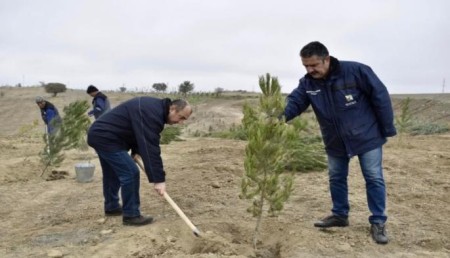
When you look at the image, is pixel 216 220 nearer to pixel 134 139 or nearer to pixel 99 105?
pixel 134 139

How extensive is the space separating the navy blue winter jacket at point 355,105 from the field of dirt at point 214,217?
964 millimetres

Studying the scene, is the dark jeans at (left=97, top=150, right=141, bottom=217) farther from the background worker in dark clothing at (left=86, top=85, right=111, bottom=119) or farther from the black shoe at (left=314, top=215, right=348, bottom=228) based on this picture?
the background worker in dark clothing at (left=86, top=85, right=111, bottom=119)

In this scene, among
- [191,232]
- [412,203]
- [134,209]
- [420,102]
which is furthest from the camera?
[420,102]

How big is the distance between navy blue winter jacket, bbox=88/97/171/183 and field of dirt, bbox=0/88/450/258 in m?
0.73

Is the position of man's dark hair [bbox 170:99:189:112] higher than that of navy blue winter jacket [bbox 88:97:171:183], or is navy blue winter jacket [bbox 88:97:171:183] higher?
man's dark hair [bbox 170:99:189:112]

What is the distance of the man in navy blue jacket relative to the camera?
461 centimetres

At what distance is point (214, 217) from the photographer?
527cm

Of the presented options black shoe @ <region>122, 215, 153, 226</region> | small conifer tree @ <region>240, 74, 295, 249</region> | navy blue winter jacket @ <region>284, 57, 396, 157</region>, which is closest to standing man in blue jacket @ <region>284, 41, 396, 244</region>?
navy blue winter jacket @ <region>284, 57, 396, 157</region>

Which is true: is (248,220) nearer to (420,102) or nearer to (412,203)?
(412,203)

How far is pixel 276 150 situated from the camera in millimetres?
4031

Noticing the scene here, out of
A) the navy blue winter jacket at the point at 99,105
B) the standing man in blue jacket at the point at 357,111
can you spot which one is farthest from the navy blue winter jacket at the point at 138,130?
the navy blue winter jacket at the point at 99,105

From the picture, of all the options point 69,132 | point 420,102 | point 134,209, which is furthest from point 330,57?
point 420,102

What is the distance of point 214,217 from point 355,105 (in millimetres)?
2025

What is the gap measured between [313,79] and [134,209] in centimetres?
232
